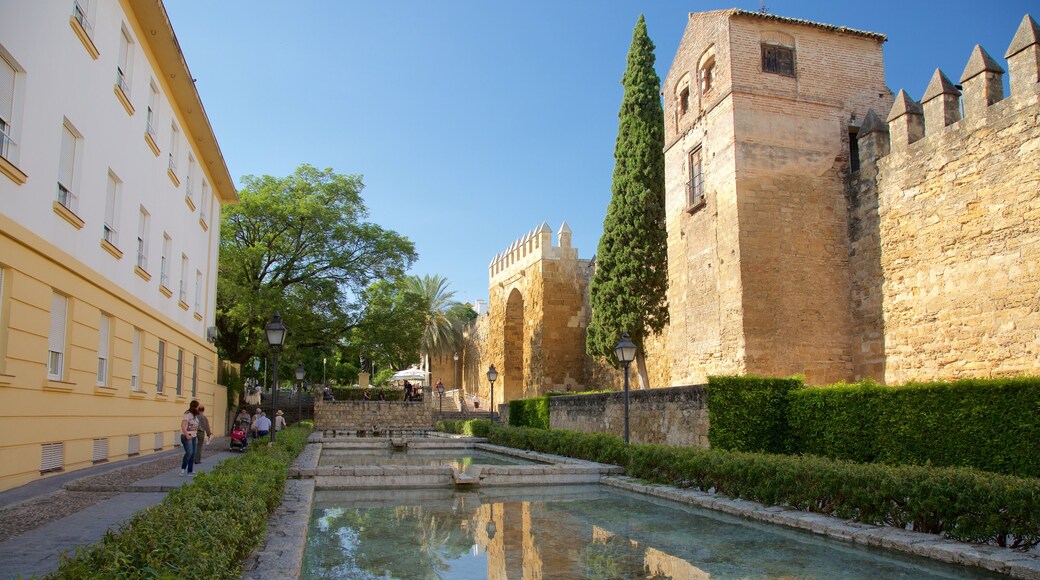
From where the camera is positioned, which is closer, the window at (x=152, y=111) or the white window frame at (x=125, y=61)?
the white window frame at (x=125, y=61)

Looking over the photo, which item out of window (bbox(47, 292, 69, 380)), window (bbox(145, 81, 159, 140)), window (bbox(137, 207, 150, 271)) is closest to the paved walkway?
window (bbox(47, 292, 69, 380))

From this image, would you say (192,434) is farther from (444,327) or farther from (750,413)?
(444,327)

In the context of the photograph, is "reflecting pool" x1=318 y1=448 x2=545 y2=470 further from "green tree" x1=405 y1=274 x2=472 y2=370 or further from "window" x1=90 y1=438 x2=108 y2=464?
"green tree" x1=405 y1=274 x2=472 y2=370

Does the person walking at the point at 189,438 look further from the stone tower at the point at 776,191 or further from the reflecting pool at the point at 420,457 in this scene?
the stone tower at the point at 776,191

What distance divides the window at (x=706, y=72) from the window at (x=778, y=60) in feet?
4.11

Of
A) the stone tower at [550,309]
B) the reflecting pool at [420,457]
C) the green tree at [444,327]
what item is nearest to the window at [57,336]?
the reflecting pool at [420,457]

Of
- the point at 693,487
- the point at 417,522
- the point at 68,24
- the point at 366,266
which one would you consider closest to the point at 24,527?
the point at 417,522

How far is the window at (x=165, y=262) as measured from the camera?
15663 millimetres

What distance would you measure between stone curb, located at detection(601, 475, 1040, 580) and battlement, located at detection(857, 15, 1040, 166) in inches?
344

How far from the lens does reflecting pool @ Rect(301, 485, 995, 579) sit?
5.58m

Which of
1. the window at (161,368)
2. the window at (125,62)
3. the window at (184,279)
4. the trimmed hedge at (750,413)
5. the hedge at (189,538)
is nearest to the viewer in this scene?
the hedge at (189,538)

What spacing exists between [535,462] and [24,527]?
36.0 ft

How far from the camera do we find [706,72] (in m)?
17.5

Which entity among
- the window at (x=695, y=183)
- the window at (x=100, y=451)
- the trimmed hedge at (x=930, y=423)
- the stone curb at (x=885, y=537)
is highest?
the window at (x=695, y=183)
